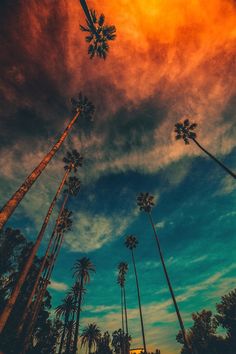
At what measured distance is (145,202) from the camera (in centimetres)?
4166

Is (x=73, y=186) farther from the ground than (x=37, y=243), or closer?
farther from the ground

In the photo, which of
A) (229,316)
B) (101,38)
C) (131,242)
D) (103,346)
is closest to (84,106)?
(101,38)

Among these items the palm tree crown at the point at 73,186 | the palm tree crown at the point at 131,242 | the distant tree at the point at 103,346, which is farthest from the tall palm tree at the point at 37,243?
the distant tree at the point at 103,346

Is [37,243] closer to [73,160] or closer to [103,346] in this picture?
[73,160]

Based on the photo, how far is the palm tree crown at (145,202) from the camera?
4095 centimetres

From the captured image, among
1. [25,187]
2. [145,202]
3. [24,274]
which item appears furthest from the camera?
[145,202]

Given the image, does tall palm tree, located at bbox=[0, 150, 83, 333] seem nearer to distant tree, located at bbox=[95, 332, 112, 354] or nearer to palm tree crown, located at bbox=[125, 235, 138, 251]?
palm tree crown, located at bbox=[125, 235, 138, 251]

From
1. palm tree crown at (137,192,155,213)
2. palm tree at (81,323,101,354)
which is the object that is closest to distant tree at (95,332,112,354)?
palm tree at (81,323,101,354)

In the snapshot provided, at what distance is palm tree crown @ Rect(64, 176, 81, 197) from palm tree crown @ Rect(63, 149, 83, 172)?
11.6 feet

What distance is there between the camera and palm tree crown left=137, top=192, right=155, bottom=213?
40953 mm

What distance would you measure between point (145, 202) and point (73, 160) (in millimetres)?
18186

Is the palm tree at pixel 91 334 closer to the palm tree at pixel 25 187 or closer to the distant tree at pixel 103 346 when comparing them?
the distant tree at pixel 103 346

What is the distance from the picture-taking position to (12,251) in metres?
30.5

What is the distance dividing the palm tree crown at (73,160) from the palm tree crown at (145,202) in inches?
622
